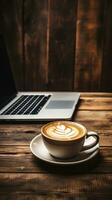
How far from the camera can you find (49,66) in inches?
76.2

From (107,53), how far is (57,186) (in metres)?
1.37

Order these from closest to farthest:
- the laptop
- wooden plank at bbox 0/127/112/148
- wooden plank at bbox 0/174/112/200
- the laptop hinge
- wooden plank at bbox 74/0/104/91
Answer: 1. wooden plank at bbox 0/174/112/200
2. wooden plank at bbox 0/127/112/148
3. the laptop
4. the laptop hinge
5. wooden plank at bbox 74/0/104/91

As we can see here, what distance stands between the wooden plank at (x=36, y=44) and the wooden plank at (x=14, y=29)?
1.1 inches

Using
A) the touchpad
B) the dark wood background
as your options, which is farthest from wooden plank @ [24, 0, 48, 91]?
the touchpad

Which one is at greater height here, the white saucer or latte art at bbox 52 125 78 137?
latte art at bbox 52 125 78 137

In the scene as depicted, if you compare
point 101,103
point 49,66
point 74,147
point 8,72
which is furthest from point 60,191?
point 49,66

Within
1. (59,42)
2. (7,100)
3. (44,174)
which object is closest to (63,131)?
(44,174)

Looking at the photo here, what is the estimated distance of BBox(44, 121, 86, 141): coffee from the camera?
2.37ft

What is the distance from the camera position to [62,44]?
1897mm

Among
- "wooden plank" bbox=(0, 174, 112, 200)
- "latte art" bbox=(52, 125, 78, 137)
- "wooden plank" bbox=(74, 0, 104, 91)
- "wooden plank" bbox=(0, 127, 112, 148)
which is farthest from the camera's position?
"wooden plank" bbox=(74, 0, 104, 91)

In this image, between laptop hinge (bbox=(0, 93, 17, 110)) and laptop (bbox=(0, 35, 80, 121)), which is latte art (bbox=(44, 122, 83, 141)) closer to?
laptop (bbox=(0, 35, 80, 121))

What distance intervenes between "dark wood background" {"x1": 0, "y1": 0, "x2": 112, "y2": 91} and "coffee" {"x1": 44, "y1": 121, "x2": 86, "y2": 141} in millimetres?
1166

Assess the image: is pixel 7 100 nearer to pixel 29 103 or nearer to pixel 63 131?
pixel 29 103

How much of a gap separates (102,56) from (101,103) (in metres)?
0.72
